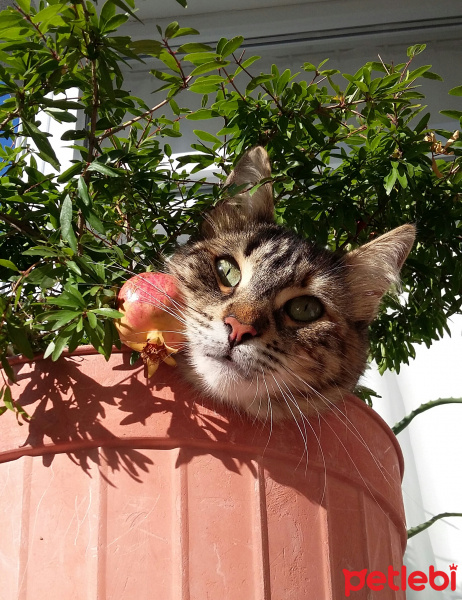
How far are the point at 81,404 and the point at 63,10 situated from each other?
488 mm

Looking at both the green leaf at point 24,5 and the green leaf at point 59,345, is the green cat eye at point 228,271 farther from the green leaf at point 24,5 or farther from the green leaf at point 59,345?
the green leaf at point 24,5

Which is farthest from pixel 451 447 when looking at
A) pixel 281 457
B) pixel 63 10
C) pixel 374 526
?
pixel 63 10

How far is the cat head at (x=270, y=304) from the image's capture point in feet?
2.95

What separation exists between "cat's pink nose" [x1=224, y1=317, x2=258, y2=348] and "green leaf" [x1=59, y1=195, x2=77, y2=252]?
25cm

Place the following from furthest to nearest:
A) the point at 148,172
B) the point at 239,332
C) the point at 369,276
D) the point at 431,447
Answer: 1. the point at 431,447
2. the point at 369,276
3. the point at 148,172
4. the point at 239,332

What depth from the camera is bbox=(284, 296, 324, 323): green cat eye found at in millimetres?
1026

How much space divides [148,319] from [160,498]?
0.23m

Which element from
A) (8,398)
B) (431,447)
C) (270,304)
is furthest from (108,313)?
(431,447)

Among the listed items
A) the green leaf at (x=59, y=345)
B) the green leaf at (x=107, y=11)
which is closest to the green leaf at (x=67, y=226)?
the green leaf at (x=59, y=345)

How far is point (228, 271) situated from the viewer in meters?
1.09

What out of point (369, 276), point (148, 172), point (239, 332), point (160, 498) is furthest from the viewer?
point (369, 276)

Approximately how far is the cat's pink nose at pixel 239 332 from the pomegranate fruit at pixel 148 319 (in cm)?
9

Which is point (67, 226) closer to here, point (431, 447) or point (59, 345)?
point (59, 345)

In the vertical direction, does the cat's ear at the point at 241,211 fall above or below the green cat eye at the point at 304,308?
above
